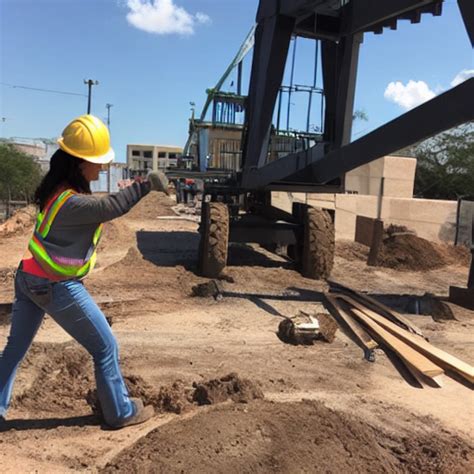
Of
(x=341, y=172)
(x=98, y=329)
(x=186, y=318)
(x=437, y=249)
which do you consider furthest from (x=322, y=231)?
(x=98, y=329)

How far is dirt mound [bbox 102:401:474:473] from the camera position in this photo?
304cm

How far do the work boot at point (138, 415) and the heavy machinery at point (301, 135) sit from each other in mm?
4795

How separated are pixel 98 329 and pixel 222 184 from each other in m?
7.21

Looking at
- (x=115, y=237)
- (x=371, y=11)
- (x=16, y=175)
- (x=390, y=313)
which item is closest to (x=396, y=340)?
(x=390, y=313)

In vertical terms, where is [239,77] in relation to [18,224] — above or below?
above

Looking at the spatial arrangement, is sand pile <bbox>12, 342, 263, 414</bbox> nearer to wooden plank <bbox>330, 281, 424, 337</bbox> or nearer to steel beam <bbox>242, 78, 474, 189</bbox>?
wooden plank <bbox>330, 281, 424, 337</bbox>

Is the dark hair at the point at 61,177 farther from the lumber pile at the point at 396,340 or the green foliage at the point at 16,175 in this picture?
the green foliage at the point at 16,175

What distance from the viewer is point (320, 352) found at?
217 inches

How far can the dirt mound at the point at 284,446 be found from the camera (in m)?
3.04

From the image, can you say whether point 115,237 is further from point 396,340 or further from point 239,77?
point 396,340

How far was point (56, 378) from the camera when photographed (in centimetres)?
436

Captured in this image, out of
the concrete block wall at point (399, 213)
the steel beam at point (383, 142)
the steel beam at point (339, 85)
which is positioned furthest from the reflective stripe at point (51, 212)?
the concrete block wall at point (399, 213)

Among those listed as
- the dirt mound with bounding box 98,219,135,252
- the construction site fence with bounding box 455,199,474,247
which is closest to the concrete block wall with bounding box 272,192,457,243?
the construction site fence with bounding box 455,199,474,247

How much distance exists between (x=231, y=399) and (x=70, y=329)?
1.39 meters
